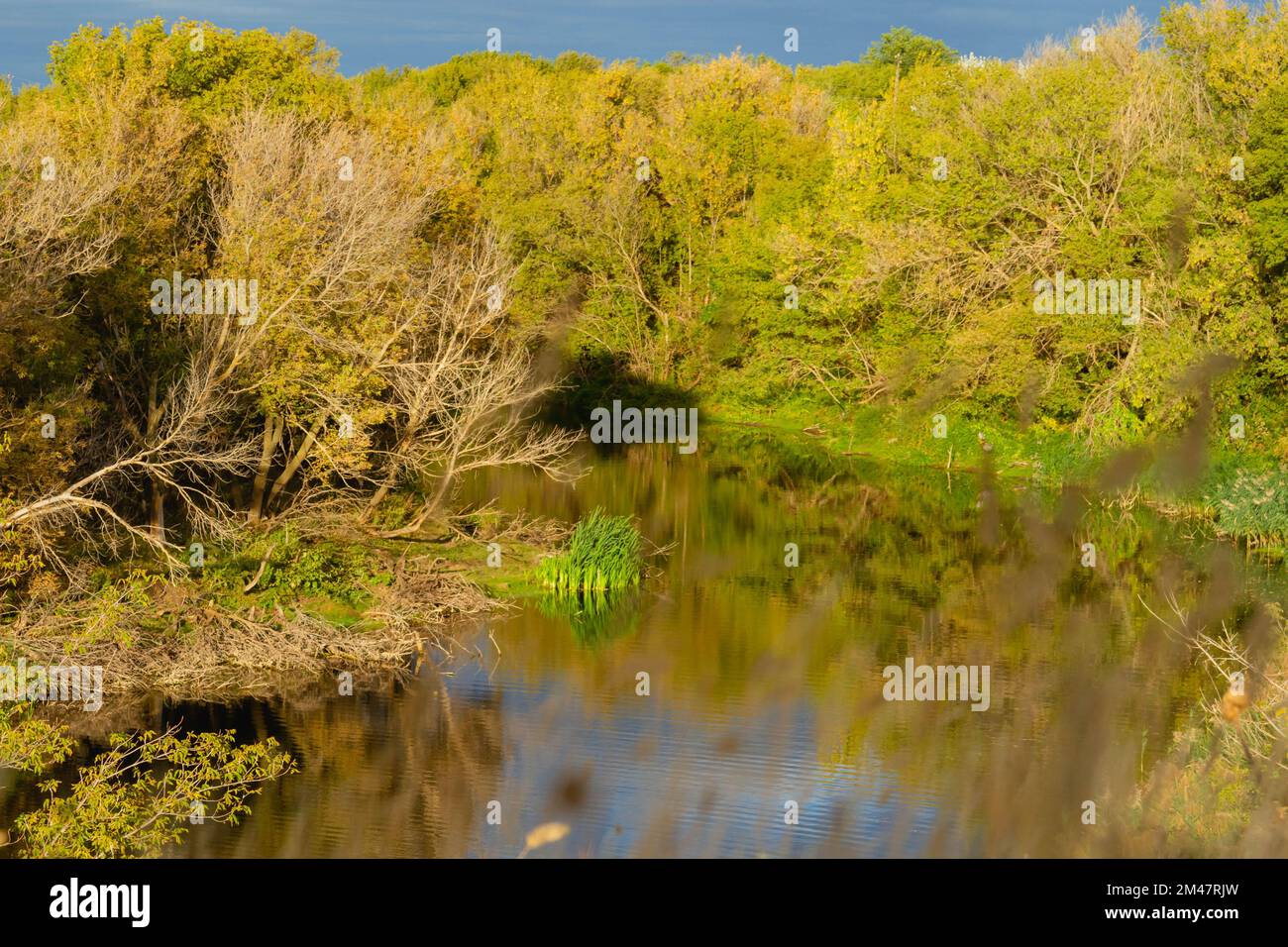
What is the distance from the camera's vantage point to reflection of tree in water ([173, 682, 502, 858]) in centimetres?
1612

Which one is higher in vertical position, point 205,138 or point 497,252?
point 205,138

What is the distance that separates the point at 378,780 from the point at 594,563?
10.4 m

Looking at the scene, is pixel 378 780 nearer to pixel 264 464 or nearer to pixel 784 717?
pixel 784 717

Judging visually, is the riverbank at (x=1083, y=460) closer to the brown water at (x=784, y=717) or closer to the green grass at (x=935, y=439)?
the green grass at (x=935, y=439)

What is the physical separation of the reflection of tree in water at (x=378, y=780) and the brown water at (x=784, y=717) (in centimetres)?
4

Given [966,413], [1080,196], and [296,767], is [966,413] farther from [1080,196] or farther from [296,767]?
[296,767]

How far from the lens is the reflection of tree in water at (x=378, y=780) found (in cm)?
1612

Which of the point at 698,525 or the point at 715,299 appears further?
the point at 715,299

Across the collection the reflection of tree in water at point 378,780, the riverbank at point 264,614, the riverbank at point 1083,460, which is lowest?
the reflection of tree in water at point 378,780

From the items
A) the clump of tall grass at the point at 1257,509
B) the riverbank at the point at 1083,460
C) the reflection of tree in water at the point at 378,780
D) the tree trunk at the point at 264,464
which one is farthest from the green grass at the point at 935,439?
the reflection of tree in water at the point at 378,780

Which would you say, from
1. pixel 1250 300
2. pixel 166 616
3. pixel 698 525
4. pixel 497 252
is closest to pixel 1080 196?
pixel 1250 300
